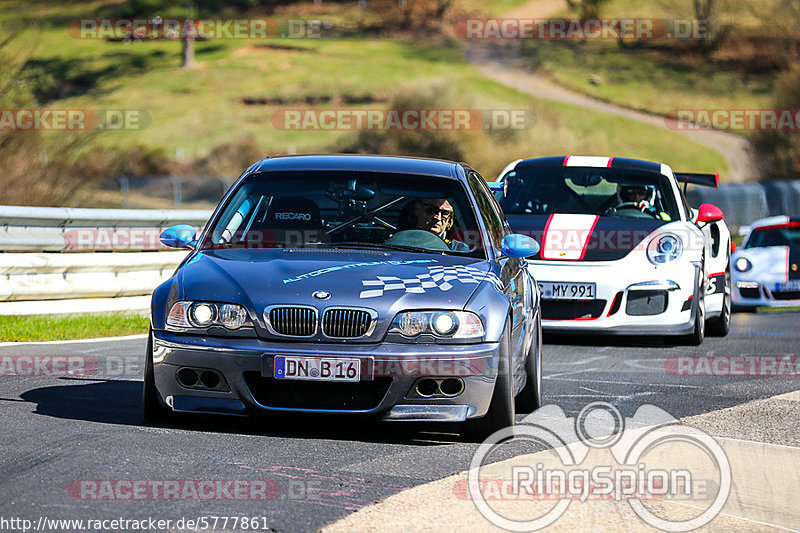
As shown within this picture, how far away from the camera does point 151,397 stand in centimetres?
651

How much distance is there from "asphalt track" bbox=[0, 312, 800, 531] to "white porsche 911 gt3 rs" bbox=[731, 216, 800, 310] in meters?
7.38

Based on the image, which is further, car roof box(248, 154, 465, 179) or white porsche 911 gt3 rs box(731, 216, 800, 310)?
white porsche 911 gt3 rs box(731, 216, 800, 310)

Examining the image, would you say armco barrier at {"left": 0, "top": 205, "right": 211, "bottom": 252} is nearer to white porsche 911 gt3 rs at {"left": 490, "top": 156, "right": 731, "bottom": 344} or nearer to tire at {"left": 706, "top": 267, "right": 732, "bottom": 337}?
white porsche 911 gt3 rs at {"left": 490, "top": 156, "right": 731, "bottom": 344}

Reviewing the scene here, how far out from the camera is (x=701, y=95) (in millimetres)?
82375

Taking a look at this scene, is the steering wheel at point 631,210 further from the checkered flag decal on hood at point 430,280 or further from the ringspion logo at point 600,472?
the checkered flag decal on hood at point 430,280

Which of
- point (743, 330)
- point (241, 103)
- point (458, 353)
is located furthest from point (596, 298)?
point (241, 103)

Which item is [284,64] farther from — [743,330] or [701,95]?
[743,330]

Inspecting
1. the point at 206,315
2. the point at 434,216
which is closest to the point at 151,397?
the point at 206,315

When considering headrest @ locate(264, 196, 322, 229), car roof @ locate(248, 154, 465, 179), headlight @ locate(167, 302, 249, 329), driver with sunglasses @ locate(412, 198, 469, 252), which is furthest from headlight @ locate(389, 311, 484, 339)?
car roof @ locate(248, 154, 465, 179)

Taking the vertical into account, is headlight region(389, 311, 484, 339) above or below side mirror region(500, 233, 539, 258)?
below

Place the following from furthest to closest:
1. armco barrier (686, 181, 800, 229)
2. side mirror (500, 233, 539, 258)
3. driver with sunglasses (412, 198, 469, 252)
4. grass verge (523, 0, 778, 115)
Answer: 1. grass verge (523, 0, 778, 115)
2. armco barrier (686, 181, 800, 229)
3. side mirror (500, 233, 539, 258)
4. driver with sunglasses (412, 198, 469, 252)

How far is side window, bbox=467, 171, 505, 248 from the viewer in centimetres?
752

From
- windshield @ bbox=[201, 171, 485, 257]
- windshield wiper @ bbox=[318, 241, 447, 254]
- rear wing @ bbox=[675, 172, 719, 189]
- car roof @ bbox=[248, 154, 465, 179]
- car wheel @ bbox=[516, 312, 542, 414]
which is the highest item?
car roof @ bbox=[248, 154, 465, 179]

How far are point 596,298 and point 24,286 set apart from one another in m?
5.03
